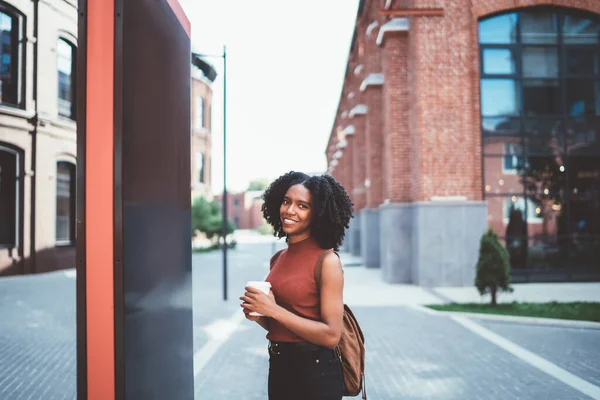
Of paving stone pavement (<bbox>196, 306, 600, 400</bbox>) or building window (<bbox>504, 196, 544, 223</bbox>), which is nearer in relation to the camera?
paving stone pavement (<bbox>196, 306, 600, 400</bbox>)

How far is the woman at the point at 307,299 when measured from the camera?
6.86 ft

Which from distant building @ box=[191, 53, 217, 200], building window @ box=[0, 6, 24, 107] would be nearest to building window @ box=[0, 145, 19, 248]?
building window @ box=[0, 6, 24, 107]

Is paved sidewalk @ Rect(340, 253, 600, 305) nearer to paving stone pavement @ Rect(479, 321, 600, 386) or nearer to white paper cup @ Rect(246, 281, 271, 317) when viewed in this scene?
paving stone pavement @ Rect(479, 321, 600, 386)

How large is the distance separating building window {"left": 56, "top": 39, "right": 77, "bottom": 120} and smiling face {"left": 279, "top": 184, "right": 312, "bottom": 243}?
1807 cm

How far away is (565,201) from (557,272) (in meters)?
2.02

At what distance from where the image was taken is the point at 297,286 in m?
2.18

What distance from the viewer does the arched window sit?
1378 cm

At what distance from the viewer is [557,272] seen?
1384cm

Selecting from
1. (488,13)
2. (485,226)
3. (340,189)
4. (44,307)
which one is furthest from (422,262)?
(340,189)

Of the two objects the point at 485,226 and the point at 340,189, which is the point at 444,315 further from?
the point at 340,189

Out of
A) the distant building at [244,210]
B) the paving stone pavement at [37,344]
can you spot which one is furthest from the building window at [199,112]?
the distant building at [244,210]

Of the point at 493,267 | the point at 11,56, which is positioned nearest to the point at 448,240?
the point at 493,267

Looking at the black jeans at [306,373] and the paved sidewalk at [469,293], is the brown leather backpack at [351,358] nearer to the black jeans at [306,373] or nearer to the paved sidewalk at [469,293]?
the black jeans at [306,373]

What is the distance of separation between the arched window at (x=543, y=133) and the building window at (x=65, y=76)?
14514 millimetres
